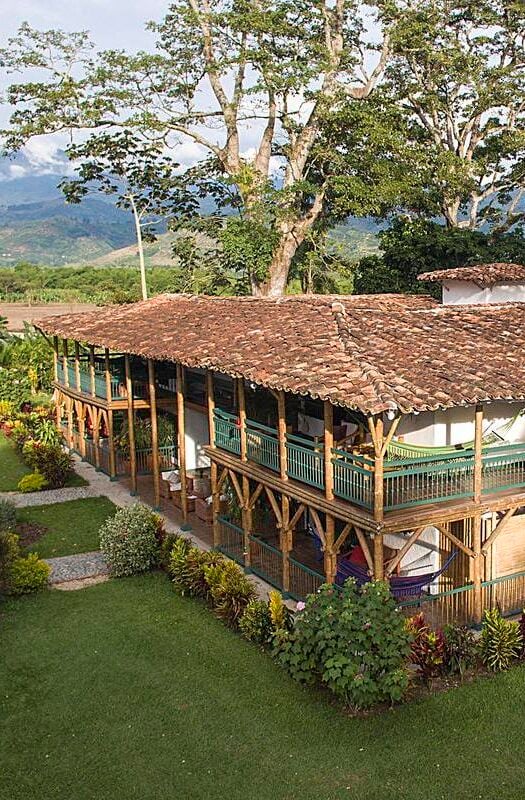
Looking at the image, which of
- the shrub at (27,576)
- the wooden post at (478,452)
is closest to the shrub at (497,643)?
the wooden post at (478,452)

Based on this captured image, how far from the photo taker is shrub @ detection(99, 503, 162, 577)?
51.7ft

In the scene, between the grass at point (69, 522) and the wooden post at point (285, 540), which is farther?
the grass at point (69, 522)

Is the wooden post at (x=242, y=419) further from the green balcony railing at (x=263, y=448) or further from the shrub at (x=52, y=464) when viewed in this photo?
the shrub at (x=52, y=464)

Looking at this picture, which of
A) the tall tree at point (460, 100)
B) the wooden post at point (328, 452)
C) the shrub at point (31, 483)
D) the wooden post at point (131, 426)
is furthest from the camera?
the tall tree at point (460, 100)

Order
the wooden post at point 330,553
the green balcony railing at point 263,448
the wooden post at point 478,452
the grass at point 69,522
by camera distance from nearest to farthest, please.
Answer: the wooden post at point 478,452 < the wooden post at point 330,553 < the green balcony railing at point 263,448 < the grass at point 69,522

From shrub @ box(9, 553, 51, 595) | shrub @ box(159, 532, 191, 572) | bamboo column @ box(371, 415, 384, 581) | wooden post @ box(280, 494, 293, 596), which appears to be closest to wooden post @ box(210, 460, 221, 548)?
shrub @ box(159, 532, 191, 572)

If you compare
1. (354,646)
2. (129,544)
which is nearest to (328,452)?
(354,646)

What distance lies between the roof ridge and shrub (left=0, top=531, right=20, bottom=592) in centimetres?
735

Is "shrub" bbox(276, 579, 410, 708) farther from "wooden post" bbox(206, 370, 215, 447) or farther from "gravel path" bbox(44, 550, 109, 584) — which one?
"gravel path" bbox(44, 550, 109, 584)

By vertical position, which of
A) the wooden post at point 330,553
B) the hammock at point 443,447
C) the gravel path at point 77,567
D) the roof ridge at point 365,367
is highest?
the roof ridge at point 365,367

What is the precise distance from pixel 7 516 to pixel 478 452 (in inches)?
416

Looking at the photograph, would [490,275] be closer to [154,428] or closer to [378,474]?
[154,428]

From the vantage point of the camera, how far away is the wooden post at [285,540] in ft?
47.2

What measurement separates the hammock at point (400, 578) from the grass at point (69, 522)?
21.5ft
